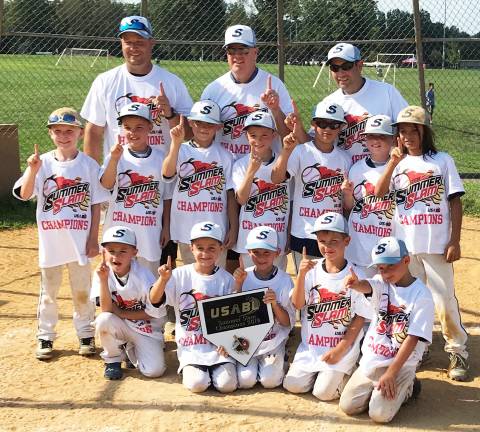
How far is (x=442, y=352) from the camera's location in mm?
5883

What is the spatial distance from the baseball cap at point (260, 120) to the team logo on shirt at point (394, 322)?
1562 millimetres

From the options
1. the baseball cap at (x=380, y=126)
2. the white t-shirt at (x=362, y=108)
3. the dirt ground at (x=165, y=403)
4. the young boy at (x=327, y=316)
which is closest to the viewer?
the dirt ground at (x=165, y=403)

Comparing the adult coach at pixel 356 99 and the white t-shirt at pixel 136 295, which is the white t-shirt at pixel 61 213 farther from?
the adult coach at pixel 356 99

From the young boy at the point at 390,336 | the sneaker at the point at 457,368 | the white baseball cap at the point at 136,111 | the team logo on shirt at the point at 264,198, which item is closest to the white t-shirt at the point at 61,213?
the white baseball cap at the point at 136,111

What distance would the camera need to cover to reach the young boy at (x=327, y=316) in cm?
505

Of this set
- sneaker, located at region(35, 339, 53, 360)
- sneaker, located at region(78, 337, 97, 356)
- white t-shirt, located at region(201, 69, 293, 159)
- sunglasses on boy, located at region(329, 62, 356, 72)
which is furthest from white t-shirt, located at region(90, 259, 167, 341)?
sunglasses on boy, located at region(329, 62, 356, 72)

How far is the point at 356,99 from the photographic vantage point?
18.9 feet

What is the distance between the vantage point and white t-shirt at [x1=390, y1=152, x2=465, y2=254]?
527 centimetres

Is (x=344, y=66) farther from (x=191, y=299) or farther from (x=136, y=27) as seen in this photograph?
(x=191, y=299)

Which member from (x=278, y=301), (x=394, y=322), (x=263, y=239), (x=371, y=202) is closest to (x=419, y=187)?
(x=371, y=202)

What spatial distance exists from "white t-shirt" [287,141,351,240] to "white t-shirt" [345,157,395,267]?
0.42 ft

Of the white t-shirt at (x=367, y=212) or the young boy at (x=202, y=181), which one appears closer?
the white t-shirt at (x=367, y=212)

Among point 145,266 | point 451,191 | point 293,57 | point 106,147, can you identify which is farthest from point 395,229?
point 293,57

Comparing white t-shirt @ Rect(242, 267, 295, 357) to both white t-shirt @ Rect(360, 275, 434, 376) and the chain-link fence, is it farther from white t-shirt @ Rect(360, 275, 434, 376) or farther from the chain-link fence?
the chain-link fence
